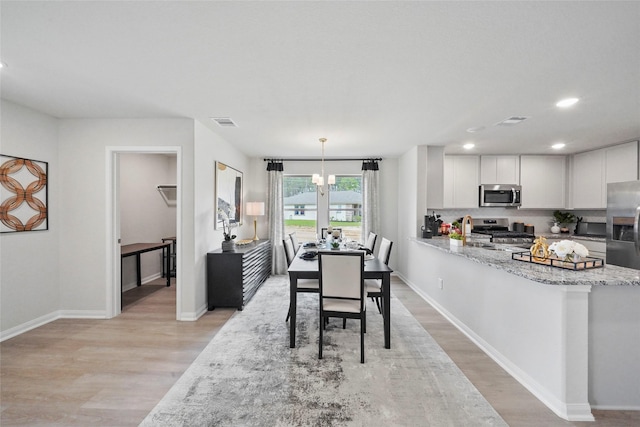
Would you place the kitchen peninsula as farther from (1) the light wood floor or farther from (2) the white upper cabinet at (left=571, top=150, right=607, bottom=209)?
(2) the white upper cabinet at (left=571, top=150, right=607, bottom=209)

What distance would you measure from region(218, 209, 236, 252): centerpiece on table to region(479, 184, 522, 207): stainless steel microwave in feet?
15.2

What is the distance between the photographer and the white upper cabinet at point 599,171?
438cm

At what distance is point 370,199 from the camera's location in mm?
6012

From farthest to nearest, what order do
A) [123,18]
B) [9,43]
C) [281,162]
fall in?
[281,162] → [9,43] → [123,18]

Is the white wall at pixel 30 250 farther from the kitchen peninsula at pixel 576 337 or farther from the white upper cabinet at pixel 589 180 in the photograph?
the white upper cabinet at pixel 589 180

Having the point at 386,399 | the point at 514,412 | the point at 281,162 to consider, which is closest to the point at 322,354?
the point at 386,399

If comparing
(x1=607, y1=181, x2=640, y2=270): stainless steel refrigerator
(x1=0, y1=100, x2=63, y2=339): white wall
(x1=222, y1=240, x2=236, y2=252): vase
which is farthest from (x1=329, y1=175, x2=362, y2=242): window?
(x1=0, y1=100, x2=63, y2=339): white wall

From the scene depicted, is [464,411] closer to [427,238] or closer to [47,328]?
[427,238]

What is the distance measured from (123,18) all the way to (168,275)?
4.38m

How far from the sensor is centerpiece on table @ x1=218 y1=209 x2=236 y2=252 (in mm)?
4051

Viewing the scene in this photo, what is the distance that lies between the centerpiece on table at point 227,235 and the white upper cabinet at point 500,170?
187 inches

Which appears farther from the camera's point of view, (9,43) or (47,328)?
(47,328)

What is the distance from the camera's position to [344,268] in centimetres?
265

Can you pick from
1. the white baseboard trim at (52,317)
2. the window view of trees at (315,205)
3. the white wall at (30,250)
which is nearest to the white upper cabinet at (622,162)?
the window view of trees at (315,205)
